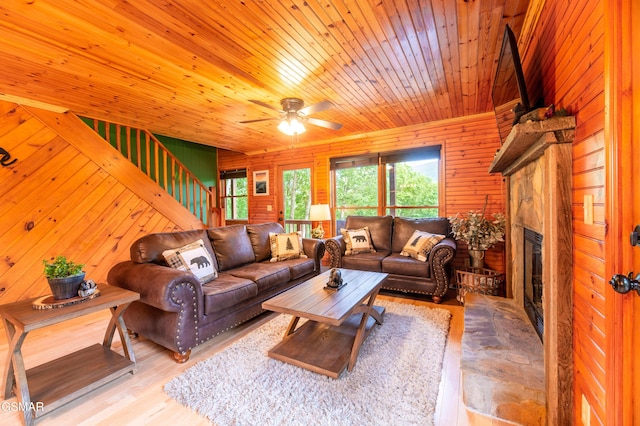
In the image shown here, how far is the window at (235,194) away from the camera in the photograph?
6535 mm

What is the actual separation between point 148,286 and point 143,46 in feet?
6.18

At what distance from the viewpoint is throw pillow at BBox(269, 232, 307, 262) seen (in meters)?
3.50

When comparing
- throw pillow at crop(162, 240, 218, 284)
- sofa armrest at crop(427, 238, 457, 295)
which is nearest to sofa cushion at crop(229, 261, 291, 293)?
throw pillow at crop(162, 240, 218, 284)

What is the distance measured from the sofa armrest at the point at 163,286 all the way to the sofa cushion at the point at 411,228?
9.42 ft

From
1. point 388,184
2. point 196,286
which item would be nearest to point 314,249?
point 196,286

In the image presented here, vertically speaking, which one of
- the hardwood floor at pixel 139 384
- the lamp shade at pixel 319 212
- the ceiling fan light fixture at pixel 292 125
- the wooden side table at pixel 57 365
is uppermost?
the ceiling fan light fixture at pixel 292 125

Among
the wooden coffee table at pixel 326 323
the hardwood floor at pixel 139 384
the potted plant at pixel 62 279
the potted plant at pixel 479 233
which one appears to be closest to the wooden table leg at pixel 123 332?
the hardwood floor at pixel 139 384

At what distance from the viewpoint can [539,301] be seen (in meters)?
1.88

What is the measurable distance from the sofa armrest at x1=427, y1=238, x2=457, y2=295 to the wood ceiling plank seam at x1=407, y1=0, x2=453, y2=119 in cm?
180

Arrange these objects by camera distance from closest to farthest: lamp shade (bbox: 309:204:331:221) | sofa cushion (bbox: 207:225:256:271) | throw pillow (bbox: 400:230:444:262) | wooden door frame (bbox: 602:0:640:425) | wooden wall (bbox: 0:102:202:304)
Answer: wooden door frame (bbox: 602:0:640:425), wooden wall (bbox: 0:102:202:304), sofa cushion (bbox: 207:225:256:271), throw pillow (bbox: 400:230:444:262), lamp shade (bbox: 309:204:331:221)

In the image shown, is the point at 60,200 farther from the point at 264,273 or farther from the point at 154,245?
the point at 264,273

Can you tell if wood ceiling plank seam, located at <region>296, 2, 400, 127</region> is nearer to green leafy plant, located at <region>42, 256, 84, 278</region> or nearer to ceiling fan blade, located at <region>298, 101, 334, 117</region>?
ceiling fan blade, located at <region>298, 101, 334, 117</region>

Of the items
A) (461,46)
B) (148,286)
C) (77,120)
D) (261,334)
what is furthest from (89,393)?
(461,46)

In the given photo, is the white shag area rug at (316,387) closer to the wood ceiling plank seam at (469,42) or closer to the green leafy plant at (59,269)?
the green leafy plant at (59,269)
